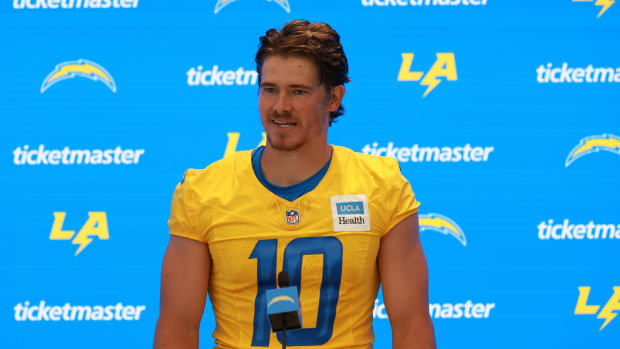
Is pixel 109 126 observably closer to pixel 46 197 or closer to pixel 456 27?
pixel 46 197

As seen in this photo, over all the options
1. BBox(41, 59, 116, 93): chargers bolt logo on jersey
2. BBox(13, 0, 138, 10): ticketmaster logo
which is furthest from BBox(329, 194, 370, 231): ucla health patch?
BBox(13, 0, 138, 10): ticketmaster logo

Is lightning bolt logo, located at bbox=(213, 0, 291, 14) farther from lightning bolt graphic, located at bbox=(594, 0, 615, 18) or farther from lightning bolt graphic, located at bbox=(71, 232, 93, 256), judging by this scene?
lightning bolt graphic, located at bbox=(594, 0, 615, 18)

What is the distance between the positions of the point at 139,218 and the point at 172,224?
1.58 m

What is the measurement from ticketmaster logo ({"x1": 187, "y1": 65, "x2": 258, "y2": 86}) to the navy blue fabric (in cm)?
155

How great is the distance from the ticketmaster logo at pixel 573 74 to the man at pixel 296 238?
5.97 feet

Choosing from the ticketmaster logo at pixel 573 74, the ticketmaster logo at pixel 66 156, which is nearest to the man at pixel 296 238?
the ticketmaster logo at pixel 66 156

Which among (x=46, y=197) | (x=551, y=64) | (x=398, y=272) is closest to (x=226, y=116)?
(x=46, y=197)

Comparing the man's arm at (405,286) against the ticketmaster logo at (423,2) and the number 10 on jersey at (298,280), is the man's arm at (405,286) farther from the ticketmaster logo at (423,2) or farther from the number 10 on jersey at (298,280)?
the ticketmaster logo at (423,2)

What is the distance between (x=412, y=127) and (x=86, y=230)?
1.55 meters

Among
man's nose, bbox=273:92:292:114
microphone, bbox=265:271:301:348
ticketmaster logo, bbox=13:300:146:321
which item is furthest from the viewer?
ticketmaster logo, bbox=13:300:146:321

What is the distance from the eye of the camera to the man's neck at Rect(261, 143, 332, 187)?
175 centimetres

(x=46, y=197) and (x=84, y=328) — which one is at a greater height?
(x=46, y=197)

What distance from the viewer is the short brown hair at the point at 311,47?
1668 mm

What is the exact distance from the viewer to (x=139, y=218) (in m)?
3.24
